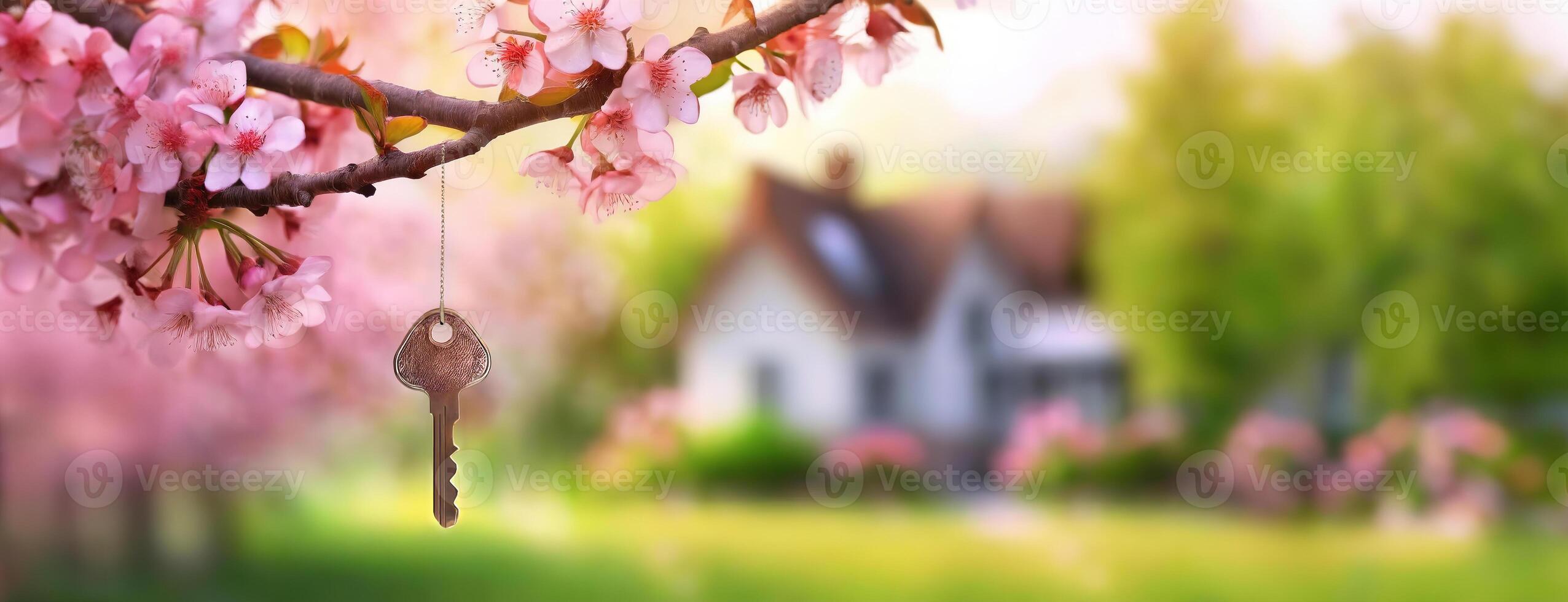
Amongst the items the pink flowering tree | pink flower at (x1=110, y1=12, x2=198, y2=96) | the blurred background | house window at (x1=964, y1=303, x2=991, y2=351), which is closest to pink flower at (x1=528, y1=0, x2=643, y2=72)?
the pink flowering tree

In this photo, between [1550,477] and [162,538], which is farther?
[162,538]

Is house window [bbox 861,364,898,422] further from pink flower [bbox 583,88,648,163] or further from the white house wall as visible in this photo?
pink flower [bbox 583,88,648,163]

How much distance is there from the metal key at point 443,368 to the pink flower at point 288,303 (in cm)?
14

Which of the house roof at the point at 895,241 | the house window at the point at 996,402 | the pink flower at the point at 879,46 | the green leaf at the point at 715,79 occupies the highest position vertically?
the house roof at the point at 895,241

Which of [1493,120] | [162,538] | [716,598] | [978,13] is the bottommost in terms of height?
[716,598]

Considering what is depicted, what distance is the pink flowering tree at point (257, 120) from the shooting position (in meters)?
0.52

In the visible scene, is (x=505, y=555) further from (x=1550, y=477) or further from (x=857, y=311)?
(x=1550, y=477)

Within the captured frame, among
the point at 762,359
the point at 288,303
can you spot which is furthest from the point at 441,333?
the point at 762,359

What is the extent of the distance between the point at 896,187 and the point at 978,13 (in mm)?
311

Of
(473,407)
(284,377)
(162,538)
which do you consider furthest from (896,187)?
(162,538)

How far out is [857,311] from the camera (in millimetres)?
1748

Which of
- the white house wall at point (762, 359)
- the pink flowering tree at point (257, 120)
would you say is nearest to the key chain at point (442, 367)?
the pink flowering tree at point (257, 120)

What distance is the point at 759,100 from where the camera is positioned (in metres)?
0.62

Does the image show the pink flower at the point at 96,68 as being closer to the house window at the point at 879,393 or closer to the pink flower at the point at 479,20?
the pink flower at the point at 479,20
